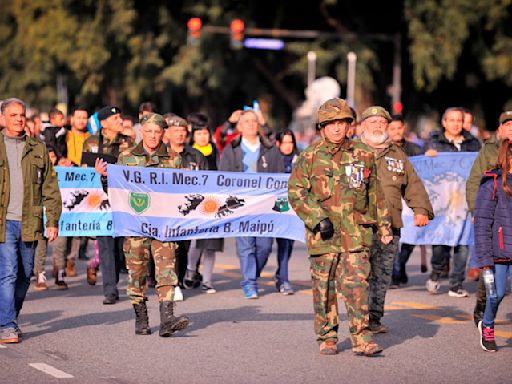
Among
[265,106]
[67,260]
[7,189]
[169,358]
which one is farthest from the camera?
[265,106]

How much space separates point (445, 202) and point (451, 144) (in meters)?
0.68

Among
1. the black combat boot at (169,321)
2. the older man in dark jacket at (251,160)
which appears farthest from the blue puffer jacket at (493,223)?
the older man in dark jacket at (251,160)

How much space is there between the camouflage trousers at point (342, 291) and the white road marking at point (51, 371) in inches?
77.6

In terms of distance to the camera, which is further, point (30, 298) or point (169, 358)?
point (30, 298)

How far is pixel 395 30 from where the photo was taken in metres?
46.0

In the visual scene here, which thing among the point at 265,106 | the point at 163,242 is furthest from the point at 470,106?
the point at 163,242

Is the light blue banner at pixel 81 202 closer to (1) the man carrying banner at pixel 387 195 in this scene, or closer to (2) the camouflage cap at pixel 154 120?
(2) the camouflage cap at pixel 154 120

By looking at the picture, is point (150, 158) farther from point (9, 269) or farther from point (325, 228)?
point (325, 228)

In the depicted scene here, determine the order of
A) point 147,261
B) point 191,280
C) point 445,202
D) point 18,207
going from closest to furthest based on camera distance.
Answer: point 18,207 < point 147,261 < point 191,280 < point 445,202

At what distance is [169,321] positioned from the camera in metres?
10.5

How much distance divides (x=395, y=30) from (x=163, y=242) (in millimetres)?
36220

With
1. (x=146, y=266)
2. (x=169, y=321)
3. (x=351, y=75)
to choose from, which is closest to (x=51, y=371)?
(x=169, y=321)

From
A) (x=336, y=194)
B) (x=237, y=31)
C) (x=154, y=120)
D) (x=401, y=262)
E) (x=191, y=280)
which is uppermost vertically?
(x=237, y=31)

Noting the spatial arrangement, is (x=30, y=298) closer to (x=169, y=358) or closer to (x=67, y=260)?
(x=67, y=260)
